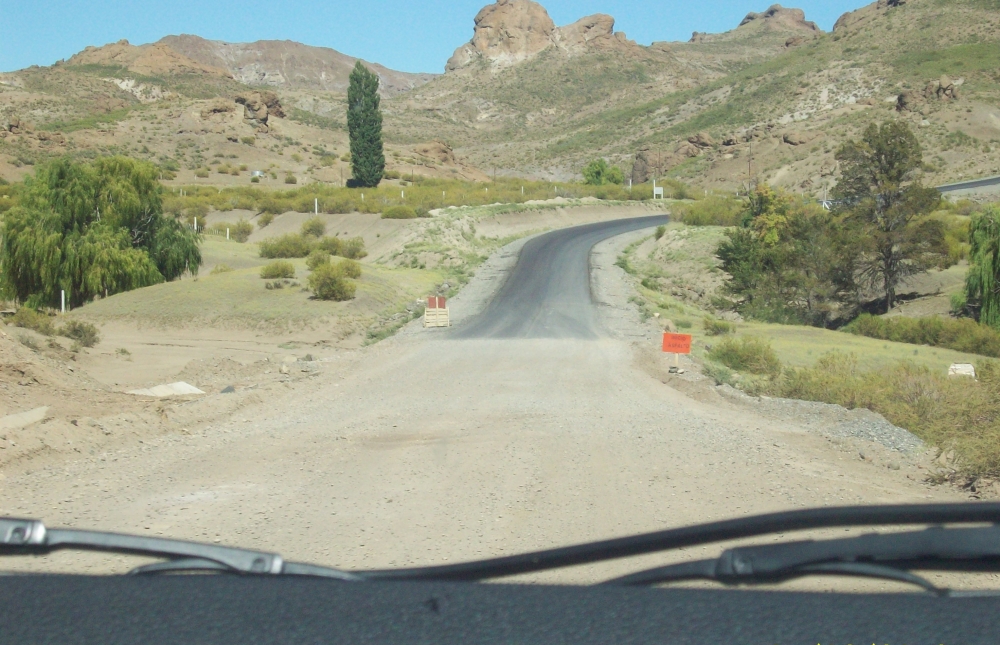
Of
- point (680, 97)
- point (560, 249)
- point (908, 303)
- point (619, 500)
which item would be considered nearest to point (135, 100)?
point (680, 97)

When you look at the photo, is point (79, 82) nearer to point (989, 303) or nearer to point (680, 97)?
point (680, 97)

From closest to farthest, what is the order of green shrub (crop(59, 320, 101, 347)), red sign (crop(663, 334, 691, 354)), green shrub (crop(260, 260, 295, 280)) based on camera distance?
1. red sign (crop(663, 334, 691, 354))
2. green shrub (crop(59, 320, 101, 347))
3. green shrub (crop(260, 260, 295, 280))

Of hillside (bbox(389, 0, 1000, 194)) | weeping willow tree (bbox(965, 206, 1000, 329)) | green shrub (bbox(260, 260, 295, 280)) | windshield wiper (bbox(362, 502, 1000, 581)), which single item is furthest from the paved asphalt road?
windshield wiper (bbox(362, 502, 1000, 581))

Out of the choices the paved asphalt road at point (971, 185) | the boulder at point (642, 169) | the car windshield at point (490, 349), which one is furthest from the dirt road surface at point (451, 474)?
the boulder at point (642, 169)

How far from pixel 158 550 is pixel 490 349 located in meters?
20.1

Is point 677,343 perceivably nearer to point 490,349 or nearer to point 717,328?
point 490,349

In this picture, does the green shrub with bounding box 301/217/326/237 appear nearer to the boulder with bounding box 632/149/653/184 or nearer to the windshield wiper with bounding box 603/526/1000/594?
the windshield wiper with bounding box 603/526/1000/594

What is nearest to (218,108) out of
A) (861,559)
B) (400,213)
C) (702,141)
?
(702,141)

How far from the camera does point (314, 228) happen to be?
60156mm

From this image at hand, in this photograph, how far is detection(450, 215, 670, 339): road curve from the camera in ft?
91.9

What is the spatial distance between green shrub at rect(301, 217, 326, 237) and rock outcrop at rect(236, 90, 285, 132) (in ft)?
179

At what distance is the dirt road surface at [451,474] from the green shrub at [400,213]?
137 ft

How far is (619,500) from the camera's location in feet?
27.0

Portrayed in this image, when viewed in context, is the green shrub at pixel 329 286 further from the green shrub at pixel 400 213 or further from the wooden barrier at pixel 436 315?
the green shrub at pixel 400 213
